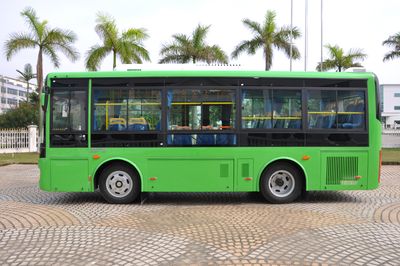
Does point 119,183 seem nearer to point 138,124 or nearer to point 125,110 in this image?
point 138,124

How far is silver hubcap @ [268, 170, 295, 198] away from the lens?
8.13 m

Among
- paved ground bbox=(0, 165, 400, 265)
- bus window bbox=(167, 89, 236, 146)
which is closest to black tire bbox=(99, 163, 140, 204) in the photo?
paved ground bbox=(0, 165, 400, 265)

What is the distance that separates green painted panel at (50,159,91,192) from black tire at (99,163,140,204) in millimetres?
366

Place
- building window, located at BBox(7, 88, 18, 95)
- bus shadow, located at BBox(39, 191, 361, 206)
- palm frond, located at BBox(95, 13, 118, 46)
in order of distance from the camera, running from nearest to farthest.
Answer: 1. bus shadow, located at BBox(39, 191, 361, 206)
2. palm frond, located at BBox(95, 13, 118, 46)
3. building window, located at BBox(7, 88, 18, 95)

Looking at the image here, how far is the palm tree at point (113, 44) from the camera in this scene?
902 inches

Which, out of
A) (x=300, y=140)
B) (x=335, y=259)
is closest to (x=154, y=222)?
(x=335, y=259)

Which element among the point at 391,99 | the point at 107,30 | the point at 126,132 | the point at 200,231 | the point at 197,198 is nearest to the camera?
the point at 200,231

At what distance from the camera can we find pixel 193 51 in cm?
2598

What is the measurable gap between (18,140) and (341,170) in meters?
21.9

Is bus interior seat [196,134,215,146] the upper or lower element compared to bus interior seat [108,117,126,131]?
lower

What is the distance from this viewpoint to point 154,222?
251 inches

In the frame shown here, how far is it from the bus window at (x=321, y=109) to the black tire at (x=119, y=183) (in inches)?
160

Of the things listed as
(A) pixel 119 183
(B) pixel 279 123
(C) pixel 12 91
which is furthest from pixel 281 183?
(C) pixel 12 91

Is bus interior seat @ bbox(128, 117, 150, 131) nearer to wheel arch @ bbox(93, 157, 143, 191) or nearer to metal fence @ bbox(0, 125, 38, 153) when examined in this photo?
wheel arch @ bbox(93, 157, 143, 191)
